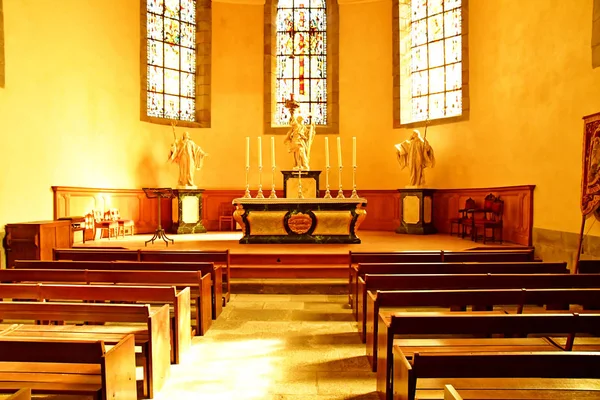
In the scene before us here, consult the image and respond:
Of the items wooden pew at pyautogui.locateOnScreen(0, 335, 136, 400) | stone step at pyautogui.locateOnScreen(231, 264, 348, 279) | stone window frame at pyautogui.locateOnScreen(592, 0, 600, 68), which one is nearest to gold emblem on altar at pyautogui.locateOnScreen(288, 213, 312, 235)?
stone step at pyautogui.locateOnScreen(231, 264, 348, 279)

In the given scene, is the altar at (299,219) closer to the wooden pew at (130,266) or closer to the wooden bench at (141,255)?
the wooden bench at (141,255)

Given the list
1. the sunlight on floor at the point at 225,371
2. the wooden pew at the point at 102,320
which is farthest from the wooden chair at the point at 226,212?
the wooden pew at the point at 102,320

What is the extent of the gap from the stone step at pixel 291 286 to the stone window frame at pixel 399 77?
6447mm

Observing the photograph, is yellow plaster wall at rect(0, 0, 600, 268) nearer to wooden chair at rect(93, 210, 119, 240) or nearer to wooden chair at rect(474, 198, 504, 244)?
wooden chair at rect(474, 198, 504, 244)

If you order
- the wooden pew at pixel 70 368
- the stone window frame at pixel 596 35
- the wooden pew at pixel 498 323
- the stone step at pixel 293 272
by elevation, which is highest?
the stone window frame at pixel 596 35

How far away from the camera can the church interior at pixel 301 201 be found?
278cm

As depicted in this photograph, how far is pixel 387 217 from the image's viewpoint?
12.5m

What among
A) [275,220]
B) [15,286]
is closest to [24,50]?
[275,220]

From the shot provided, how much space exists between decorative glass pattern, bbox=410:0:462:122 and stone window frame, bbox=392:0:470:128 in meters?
0.21

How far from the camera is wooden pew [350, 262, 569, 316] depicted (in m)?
4.30

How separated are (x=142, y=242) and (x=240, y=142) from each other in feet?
15.1

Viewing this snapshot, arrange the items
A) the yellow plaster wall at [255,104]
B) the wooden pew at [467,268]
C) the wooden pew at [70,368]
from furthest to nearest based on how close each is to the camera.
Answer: the yellow plaster wall at [255,104], the wooden pew at [467,268], the wooden pew at [70,368]

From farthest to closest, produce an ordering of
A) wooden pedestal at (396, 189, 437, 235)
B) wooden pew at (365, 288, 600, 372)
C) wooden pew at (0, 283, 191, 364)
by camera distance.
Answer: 1. wooden pedestal at (396, 189, 437, 235)
2. wooden pew at (0, 283, 191, 364)
3. wooden pew at (365, 288, 600, 372)

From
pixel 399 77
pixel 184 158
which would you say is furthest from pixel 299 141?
pixel 399 77
